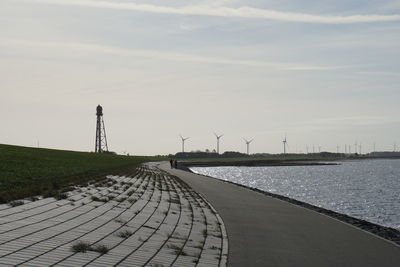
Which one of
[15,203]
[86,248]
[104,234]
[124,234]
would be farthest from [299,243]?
[15,203]

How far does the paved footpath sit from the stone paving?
24.8 inches

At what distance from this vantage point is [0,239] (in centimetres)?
944

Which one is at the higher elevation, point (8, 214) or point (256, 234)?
point (8, 214)

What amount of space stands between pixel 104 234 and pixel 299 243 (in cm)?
544

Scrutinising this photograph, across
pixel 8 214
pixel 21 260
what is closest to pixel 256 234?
pixel 8 214

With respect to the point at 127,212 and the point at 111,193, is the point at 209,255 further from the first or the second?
the point at 111,193

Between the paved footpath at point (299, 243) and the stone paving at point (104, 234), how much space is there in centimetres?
63

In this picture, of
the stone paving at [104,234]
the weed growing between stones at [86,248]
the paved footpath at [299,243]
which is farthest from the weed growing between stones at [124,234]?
the paved footpath at [299,243]

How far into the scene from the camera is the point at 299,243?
540 inches

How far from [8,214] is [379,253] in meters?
9.32

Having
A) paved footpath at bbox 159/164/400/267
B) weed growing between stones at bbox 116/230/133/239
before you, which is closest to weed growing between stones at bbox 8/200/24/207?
weed growing between stones at bbox 116/230/133/239

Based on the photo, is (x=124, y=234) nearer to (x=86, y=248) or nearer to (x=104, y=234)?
(x=104, y=234)

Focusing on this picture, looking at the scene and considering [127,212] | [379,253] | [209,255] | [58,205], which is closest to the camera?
[209,255]

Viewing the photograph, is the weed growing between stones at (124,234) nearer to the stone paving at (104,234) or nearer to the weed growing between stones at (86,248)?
the stone paving at (104,234)
